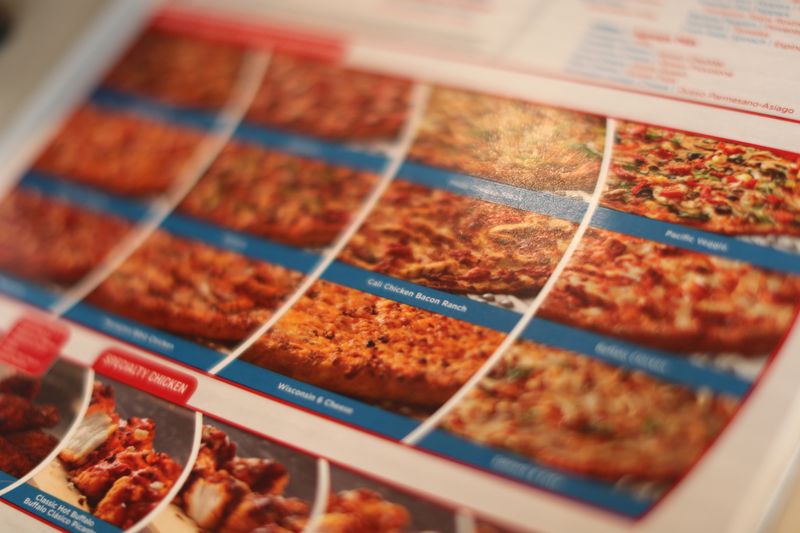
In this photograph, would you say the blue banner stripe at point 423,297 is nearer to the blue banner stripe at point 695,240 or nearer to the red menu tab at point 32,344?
the blue banner stripe at point 695,240

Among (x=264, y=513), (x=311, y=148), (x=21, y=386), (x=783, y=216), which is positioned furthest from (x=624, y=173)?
(x=21, y=386)

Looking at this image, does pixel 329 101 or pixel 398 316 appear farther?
pixel 329 101

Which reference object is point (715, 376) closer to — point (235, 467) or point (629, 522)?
point (629, 522)

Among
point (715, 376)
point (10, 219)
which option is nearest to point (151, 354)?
point (10, 219)

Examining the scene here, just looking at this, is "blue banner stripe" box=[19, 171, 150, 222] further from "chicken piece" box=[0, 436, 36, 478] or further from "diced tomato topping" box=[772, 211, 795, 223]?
"diced tomato topping" box=[772, 211, 795, 223]

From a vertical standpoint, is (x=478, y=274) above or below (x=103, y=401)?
above

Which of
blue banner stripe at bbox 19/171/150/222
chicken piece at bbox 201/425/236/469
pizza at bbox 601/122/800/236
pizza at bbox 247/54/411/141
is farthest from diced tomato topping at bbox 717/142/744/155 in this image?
blue banner stripe at bbox 19/171/150/222

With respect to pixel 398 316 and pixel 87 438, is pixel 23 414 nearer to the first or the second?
pixel 87 438
